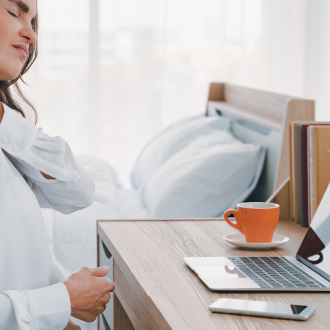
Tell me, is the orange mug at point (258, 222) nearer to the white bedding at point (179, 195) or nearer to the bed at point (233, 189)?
the bed at point (233, 189)

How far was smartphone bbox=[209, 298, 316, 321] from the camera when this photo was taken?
572 millimetres

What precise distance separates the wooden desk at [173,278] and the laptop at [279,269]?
15mm

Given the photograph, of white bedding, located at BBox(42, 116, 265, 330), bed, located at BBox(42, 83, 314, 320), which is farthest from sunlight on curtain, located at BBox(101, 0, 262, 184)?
white bedding, located at BBox(42, 116, 265, 330)

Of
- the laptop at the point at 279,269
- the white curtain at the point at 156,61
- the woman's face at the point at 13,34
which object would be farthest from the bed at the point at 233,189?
the white curtain at the point at 156,61

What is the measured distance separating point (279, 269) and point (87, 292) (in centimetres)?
31

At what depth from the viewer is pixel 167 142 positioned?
2203mm

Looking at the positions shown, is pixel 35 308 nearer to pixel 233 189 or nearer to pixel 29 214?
pixel 29 214

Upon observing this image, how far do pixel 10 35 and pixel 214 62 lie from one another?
2648 millimetres

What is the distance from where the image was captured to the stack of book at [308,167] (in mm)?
1028

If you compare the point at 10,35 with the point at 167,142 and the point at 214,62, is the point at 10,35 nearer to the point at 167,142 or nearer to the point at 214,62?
the point at 167,142

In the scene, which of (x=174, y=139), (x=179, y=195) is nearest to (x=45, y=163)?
(x=179, y=195)

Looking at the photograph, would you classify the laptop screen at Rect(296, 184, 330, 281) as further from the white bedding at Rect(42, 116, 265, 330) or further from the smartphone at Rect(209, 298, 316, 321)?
the white bedding at Rect(42, 116, 265, 330)

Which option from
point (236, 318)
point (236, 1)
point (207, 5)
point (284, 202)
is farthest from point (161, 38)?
point (236, 318)

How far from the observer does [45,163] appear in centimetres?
75
